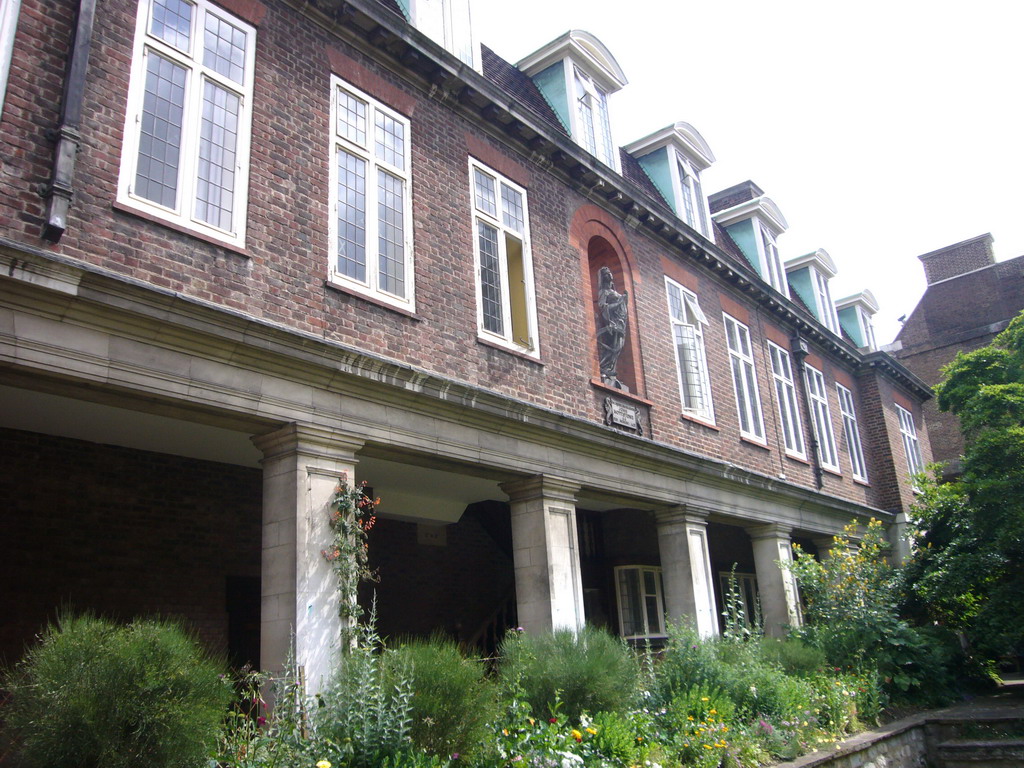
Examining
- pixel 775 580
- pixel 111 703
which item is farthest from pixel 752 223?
pixel 111 703

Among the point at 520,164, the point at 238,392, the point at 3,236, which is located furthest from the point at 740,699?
the point at 3,236

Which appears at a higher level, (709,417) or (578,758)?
(709,417)

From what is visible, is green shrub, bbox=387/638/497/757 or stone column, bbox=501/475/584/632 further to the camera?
stone column, bbox=501/475/584/632

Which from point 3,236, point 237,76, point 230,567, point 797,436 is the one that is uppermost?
point 237,76

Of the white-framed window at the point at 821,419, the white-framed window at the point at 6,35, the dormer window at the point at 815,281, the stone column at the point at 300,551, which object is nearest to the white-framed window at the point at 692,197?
the white-framed window at the point at 821,419

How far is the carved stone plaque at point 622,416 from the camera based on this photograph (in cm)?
1213

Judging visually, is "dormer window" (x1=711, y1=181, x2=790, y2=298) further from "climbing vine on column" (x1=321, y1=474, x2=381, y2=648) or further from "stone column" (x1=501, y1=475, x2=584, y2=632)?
"climbing vine on column" (x1=321, y1=474, x2=381, y2=648)

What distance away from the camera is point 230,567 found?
994cm

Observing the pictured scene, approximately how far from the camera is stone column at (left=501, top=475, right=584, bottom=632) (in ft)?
32.9

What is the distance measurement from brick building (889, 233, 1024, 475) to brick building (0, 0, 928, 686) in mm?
19358

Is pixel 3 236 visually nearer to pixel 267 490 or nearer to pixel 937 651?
pixel 267 490

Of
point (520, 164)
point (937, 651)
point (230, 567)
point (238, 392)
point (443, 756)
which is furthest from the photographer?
point (937, 651)

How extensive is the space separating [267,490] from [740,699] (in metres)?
5.66

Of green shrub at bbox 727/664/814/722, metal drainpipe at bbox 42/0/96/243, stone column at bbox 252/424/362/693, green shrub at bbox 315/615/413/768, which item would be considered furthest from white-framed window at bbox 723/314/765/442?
metal drainpipe at bbox 42/0/96/243
